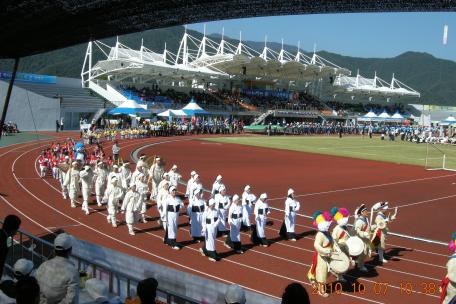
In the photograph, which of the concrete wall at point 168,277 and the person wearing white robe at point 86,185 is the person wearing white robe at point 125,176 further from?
the concrete wall at point 168,277

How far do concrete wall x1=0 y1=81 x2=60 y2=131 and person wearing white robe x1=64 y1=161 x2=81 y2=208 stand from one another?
31801 mm

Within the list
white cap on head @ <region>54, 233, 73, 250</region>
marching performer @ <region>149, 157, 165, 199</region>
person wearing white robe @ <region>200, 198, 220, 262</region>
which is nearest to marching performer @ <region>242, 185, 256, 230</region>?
person wearing white robe @ <region>200, 198, 220, 262</region>

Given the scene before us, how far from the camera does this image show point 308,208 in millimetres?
17094

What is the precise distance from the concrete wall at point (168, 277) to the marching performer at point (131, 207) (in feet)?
18.4

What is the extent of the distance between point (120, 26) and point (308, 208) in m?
11.3

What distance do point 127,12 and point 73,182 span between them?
10569 millimetres

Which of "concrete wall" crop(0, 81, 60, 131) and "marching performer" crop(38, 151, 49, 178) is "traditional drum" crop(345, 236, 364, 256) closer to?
"marching performer" crop(38, 151, 49, 178)

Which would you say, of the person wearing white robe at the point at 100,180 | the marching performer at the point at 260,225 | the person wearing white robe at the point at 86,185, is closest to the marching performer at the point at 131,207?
the person wearing white robe at the point at 86,185

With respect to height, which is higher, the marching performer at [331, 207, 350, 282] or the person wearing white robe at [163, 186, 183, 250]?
the marching performer at [331, 207, 350, 282]

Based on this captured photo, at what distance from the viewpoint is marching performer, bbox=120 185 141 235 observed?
42.5 feet

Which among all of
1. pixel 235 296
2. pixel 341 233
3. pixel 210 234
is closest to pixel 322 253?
pixel 341 233

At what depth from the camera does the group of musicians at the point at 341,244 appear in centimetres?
869

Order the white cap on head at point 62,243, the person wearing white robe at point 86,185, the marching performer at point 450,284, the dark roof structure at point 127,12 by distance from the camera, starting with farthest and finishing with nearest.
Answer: the person wearing white robe at point 86,185 < the marching performer at point 450,284 < the dark roof structure at point 127,12 < the white cap on head at point 62,243

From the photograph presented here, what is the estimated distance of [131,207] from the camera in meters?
13.0
